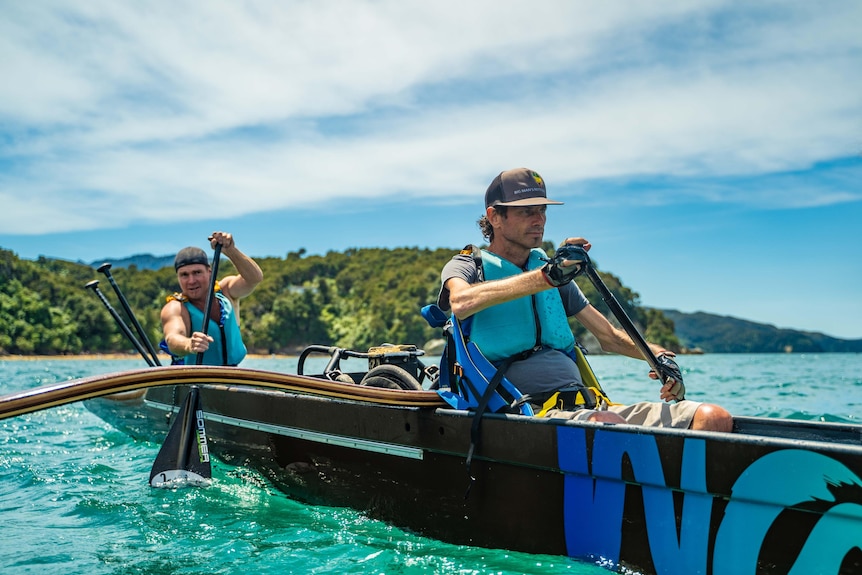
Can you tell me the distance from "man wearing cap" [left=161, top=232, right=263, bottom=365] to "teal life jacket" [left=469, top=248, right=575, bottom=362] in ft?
11.3

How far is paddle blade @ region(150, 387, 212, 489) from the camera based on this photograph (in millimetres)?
5406

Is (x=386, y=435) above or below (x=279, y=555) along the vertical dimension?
above

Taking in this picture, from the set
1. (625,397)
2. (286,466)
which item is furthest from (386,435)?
(625,397)

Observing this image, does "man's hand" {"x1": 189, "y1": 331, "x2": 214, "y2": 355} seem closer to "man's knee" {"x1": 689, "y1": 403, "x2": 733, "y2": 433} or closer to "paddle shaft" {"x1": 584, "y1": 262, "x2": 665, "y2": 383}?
"paddle shaft" {"x1": 584, "y1": 262, "x2": 665, "y2": 383}

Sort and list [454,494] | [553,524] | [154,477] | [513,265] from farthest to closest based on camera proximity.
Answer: [154,477] < [513,265] < [454,494] < [553,524]

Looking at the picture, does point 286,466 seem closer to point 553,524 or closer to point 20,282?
point 553,524

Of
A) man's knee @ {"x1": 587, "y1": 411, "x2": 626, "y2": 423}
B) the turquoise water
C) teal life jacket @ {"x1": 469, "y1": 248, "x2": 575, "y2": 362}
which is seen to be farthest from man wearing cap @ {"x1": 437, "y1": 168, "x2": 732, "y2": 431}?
the turquoise water

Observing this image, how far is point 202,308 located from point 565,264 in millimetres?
4812

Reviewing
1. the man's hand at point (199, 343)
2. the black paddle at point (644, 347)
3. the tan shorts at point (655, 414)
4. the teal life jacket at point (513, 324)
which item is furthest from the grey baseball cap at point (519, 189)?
the man's hand at point (199, 343)

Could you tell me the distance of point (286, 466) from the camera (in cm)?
505

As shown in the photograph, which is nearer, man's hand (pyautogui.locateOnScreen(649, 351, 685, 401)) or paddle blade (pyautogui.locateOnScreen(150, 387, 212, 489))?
man's hand (pyautogui.locateOnScreen(649, 351, 685, 401))

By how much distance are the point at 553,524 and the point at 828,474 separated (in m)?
1.34

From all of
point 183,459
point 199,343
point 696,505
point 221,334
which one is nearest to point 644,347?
point 696,505

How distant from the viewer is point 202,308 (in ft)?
23.4
